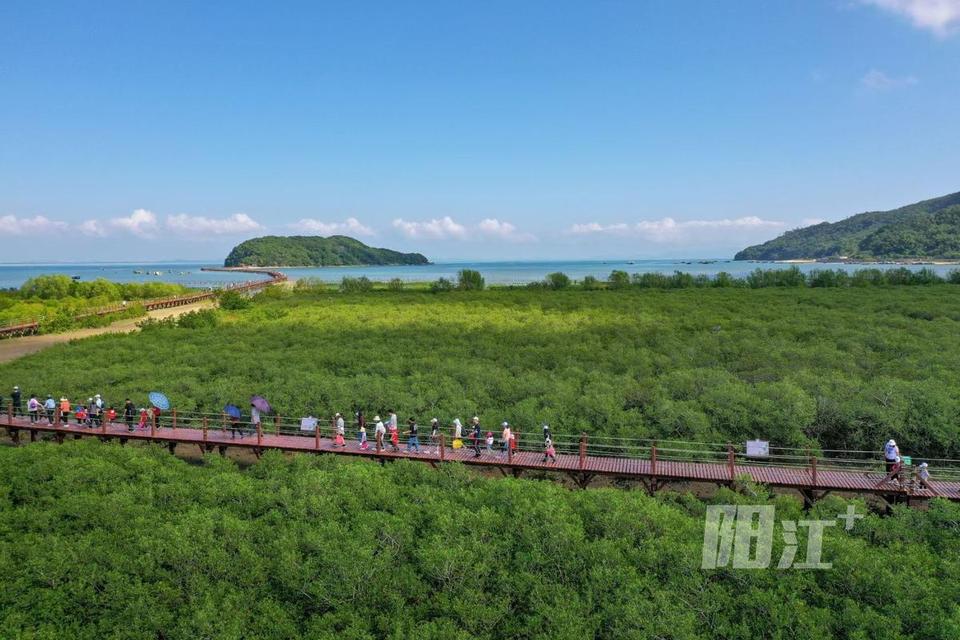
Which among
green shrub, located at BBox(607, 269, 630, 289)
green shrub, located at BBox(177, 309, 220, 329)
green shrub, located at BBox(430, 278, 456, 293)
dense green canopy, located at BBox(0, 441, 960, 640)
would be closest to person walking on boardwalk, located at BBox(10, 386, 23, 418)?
dense green canopy, located at BBox(0, 441, 960, 640)

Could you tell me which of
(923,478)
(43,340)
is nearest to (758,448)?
(923,478)

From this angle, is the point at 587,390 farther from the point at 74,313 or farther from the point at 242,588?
the point at 74,313

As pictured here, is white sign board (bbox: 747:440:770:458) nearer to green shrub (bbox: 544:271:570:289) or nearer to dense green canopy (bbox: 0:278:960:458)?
dense green canopy (bbox: 0:278:960:458)

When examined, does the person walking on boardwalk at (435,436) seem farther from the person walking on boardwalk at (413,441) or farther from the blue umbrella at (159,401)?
the blue umbrella at (159,401)

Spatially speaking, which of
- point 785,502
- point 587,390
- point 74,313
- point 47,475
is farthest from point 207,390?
point 74,313

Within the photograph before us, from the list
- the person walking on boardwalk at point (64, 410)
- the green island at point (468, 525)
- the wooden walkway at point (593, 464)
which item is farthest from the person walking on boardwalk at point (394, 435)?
the person walking on boardwalk at point (64, 410)
